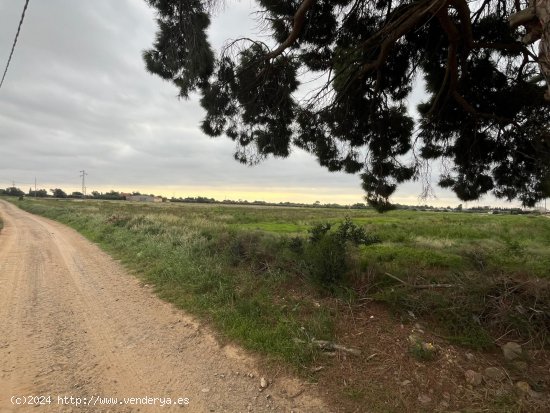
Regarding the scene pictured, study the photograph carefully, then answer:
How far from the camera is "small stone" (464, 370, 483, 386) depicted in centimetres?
323

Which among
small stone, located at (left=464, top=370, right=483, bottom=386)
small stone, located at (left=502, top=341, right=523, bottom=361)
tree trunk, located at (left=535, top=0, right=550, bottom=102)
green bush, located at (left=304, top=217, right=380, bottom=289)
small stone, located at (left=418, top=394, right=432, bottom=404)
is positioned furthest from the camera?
green bush, located at (left=304, top=217, right=380, bottom=289)

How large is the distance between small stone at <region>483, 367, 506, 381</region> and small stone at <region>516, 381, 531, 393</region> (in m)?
0.14

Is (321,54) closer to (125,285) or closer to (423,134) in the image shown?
(423,134)

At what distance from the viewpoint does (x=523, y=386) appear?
10.2 ft

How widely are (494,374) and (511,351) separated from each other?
1.70 feet

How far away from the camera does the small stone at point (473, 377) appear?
323 cm

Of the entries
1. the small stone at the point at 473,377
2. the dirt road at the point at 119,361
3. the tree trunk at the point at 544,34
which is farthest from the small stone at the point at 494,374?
the tree trunk at the point at 544,34

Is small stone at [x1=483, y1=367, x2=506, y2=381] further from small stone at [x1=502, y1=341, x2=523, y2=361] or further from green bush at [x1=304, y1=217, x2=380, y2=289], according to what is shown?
green bush at [x1=304, y1=217, x2=380, y2=289]

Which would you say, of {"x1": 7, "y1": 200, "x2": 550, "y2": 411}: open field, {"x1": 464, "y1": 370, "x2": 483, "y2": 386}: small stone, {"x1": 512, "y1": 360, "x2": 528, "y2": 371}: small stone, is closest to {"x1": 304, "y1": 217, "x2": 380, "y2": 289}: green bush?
{"x1": 7, "y1": 200, "x2": 550, "y2": 411}: open field

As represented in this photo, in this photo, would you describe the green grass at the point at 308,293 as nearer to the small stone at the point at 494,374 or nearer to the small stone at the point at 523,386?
the small stone at the point at 494,374

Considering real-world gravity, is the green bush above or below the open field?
above

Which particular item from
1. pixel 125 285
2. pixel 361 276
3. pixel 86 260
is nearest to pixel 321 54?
pixel 361 276

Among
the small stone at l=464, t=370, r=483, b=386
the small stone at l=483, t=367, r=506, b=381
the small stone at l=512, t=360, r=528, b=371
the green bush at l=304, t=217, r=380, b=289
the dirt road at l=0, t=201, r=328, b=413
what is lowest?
the dirt road at l=0, t=201, r=328, b=413

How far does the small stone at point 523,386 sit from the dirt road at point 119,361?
1.82m
